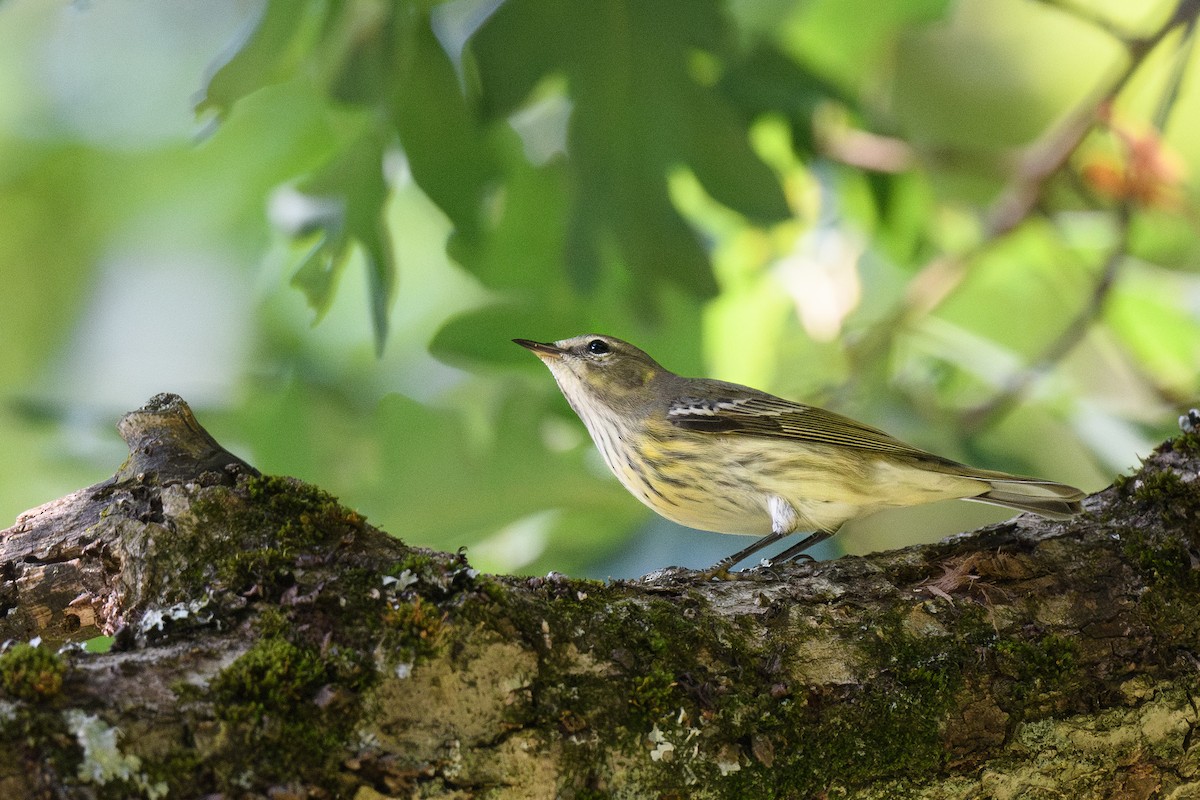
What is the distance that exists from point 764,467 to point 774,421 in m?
0.20

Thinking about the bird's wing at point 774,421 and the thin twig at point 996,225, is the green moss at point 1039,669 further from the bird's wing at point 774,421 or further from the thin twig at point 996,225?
the thin twig at point 996,225

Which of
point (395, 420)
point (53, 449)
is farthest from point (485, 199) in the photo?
point (53, 449)

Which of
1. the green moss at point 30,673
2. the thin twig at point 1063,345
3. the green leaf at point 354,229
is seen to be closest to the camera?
the green moss at point 30,673

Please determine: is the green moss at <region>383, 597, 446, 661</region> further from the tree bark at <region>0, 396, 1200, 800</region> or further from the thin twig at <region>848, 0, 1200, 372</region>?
the thin twig at <region>848, 0, 1200, 372</region>

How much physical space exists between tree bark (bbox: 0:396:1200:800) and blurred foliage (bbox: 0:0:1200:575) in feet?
4.39

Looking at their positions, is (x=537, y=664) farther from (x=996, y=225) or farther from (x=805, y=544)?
(x=996, y=225)

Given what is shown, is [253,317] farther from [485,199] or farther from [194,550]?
[194,550]

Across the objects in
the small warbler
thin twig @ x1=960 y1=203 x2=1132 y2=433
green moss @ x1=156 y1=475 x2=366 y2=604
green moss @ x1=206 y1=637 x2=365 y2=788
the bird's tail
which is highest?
thin twig @ x1=960 y1=203 x2=1132 y2=433

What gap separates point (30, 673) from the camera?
152 centimetres

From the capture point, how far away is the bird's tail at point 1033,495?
2902 millimetres

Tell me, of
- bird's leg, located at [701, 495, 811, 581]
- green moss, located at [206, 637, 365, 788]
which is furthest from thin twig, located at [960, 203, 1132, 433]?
green moss, located at [206, 637, 365, 788]

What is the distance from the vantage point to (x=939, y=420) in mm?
4348

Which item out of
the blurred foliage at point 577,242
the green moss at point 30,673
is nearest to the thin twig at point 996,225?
the blurred foliage at point 577,242

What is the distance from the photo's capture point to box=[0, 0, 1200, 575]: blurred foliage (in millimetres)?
3344
